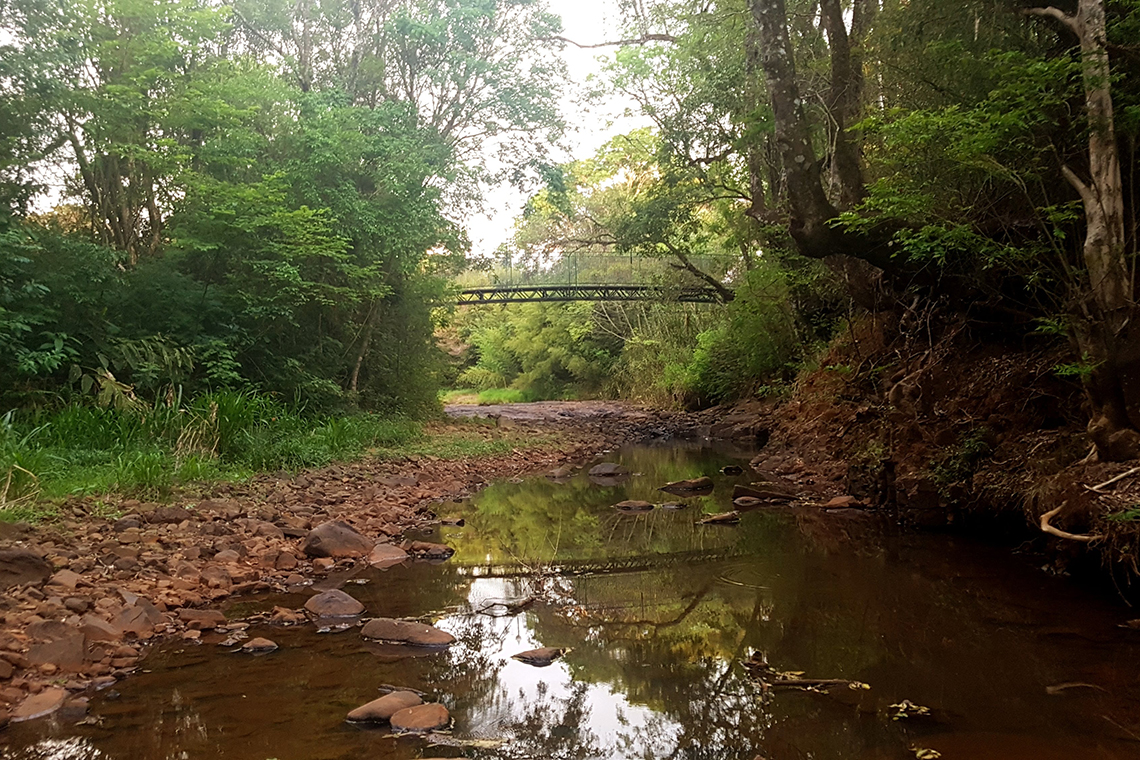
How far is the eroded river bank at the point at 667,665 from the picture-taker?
112 inches

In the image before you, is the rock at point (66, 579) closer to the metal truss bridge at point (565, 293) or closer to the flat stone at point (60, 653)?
the flat stone at point (60, 653)

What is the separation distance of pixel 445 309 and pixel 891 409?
35.7ft

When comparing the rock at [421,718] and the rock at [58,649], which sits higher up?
the rock at [58,649]

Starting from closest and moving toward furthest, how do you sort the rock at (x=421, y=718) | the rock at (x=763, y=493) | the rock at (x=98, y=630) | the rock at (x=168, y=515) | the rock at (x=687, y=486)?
1. the rock at (x=421, y=718)
2. the rock at (x=98, y=630)
3. the rock at (x=168, y=515)
4. the rock at (x=763, y=493)
5. the rock at (x=687, y=486)

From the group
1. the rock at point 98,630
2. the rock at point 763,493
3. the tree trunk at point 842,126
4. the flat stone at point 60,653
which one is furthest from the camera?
the rock at point 763,493

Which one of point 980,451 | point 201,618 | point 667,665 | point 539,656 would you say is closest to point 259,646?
point 201,618

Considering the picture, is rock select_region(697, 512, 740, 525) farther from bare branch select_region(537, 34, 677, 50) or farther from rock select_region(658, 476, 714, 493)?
bare branch select_region(537, 34, 677, 50)

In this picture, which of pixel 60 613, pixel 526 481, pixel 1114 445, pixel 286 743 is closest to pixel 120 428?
pixel 60 613

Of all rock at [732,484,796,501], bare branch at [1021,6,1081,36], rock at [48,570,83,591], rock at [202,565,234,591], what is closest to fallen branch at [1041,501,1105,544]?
bare branch at [1021,6,1081,36]

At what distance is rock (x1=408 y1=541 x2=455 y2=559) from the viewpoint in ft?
18.9

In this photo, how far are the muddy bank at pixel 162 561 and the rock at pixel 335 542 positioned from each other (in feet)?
0.03

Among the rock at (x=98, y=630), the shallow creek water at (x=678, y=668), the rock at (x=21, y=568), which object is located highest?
the rock at (x=21, y=568)

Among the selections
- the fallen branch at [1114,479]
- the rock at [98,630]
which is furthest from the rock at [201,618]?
the fallen branch at [1114,479]

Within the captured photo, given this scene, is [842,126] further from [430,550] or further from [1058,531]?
[430,550]
